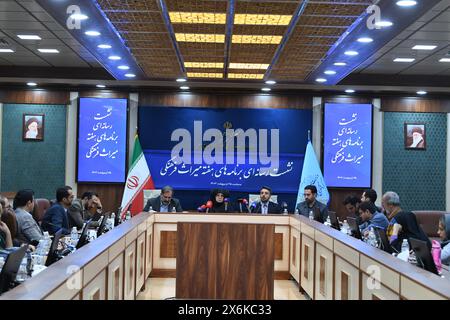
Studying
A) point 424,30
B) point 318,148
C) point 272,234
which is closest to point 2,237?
point 272,234

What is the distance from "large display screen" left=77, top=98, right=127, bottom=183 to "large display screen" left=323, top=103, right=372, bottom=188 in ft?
12.4

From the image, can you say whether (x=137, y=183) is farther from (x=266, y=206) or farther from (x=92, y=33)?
(x=92, y=33)

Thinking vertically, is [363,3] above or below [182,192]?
above

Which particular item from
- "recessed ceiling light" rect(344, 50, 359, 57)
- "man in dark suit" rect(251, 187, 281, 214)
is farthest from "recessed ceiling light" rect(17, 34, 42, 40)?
"recessed ceiling light" rect(344, 50, 359, 57)

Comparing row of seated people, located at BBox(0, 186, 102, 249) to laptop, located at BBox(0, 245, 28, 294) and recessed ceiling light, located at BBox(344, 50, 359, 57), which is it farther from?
recessed ceiling light, located at BBox(344, 50, 359, 57)

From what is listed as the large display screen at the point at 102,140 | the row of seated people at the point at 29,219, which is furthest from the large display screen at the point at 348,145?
the row of seated people at the point at 29,219

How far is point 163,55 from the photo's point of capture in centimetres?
782

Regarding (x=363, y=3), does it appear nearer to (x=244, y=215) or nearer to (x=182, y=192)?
(x=244, y=215)

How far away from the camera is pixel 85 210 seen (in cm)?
952

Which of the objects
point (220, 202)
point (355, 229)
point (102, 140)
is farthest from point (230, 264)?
point (102, 140)

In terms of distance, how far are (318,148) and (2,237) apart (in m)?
7.13

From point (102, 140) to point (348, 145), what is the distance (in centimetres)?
455

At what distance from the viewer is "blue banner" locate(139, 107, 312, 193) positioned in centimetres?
1115
